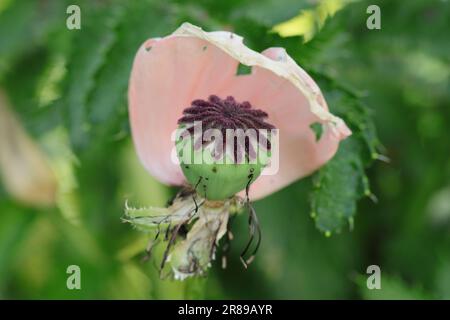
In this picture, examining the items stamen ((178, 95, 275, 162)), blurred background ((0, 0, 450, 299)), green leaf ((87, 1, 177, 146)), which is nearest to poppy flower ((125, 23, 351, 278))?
stamen ((178, 95, 275, 162))

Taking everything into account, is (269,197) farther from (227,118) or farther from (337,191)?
(227,118)

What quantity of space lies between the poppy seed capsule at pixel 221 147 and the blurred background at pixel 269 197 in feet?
1.44

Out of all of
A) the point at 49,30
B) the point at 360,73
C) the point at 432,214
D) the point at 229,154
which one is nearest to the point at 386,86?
the point at 360,73

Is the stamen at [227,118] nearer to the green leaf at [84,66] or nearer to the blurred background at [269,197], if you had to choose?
the green leaf at [84,66]

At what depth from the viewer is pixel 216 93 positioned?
3.02 ft

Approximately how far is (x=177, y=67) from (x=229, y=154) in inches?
5.2

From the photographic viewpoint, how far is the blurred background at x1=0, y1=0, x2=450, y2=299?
1445 millimetres

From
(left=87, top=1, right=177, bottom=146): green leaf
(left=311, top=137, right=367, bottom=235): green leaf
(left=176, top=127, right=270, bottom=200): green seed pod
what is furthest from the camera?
(left=87, top=1, right=177, bottom=146): green leaf

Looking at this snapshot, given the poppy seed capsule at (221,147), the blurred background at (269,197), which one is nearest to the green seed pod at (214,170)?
the poppy seed capsule at (221,147)

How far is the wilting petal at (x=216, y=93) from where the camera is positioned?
853 mm

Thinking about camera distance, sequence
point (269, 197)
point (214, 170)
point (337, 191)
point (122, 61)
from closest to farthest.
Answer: point (214, 170) < point (337, 191) < point (122, 61) < point (269, 197)

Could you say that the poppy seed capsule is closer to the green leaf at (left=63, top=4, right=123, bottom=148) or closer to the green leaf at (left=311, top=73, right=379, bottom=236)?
the green leaf at (left=311, top=73, right=379, bottom=236)

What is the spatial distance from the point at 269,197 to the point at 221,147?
629mm

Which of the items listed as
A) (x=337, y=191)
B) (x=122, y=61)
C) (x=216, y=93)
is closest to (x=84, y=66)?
(x=122, y=61)
